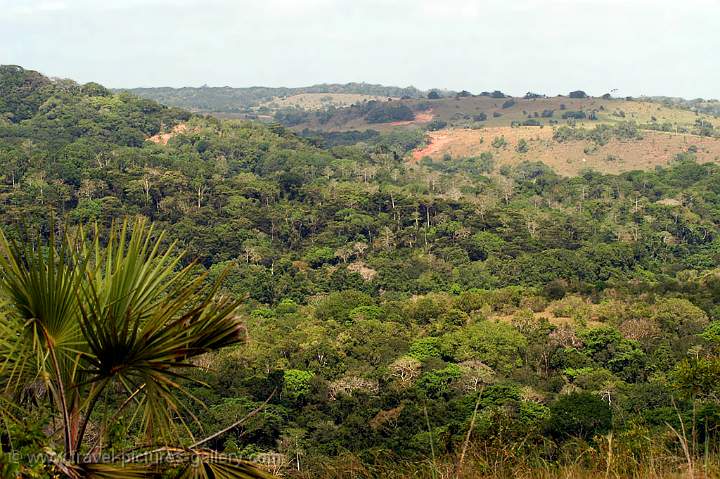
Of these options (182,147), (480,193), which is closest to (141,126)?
(182,147)

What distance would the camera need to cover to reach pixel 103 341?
355 centimetres

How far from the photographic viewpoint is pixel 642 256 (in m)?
43.9

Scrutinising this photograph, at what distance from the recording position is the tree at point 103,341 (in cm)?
356

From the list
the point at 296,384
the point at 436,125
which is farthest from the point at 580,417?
the point at 436,125

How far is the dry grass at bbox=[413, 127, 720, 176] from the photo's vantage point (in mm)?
77312

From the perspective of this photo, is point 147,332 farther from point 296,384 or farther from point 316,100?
point 316,100

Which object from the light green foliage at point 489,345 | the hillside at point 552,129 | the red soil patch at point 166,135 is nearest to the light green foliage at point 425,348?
the light green foliage at point 489,345

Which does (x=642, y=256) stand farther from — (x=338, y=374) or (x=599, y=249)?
(x=338, y=374)

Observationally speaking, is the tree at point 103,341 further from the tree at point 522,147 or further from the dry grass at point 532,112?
the dry grass at point 532,112

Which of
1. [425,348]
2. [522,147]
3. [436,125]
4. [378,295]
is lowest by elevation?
[378,295]

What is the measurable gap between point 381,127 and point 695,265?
244ft

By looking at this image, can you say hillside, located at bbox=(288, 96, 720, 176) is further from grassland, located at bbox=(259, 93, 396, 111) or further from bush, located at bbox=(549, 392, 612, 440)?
bush, located at bbox=(549, 392, 612, 440)

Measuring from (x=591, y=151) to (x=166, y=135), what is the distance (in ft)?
138

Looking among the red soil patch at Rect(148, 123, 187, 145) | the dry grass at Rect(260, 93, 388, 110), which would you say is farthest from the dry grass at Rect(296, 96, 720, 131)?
the red soil patch at Rect(148, 123, 187, 145)
